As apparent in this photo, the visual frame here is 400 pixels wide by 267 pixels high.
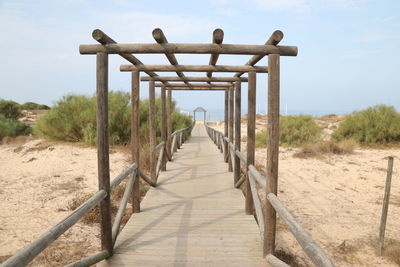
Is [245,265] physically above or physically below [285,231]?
above

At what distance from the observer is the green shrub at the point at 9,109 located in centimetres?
2122

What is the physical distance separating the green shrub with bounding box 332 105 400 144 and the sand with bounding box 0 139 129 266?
1162 centimetres

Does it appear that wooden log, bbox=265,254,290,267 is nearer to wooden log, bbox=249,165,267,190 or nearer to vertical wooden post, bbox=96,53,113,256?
wooden log, bbox=249,165,267,190

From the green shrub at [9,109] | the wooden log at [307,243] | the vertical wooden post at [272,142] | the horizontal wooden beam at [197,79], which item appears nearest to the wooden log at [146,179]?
the horizontal wooden beam at [197,79]

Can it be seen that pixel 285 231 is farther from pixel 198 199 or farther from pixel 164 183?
pixel 164 183

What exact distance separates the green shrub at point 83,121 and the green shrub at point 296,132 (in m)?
7.16

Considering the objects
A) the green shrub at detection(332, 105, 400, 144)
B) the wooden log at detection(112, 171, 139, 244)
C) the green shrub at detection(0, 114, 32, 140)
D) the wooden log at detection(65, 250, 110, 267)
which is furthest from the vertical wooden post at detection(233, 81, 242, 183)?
the green shrub at detection(0, 114, 32, 140)

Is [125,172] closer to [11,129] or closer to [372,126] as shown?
[372,126]

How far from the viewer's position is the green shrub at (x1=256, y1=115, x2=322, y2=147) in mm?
15884

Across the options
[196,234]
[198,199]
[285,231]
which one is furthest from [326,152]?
[196,234]

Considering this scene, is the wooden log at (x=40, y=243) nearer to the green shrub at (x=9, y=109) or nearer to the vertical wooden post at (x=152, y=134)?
the vertical wooden post at (x=152, y=134)

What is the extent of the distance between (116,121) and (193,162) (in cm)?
501

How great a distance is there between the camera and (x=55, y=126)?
12.7 metres

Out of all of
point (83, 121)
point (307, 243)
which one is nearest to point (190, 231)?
point (307, 243)
